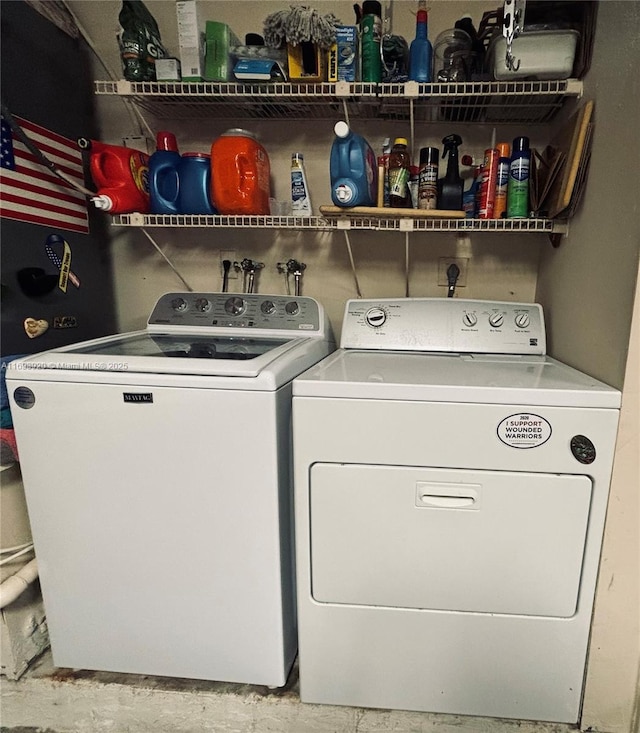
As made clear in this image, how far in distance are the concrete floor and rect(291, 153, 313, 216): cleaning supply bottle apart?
5.35ft

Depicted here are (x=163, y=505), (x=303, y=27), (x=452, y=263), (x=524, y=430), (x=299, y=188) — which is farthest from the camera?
(x=452, y=263)

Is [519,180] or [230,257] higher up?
[519,180]

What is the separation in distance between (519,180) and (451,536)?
1.21 meters

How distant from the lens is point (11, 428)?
1421mm

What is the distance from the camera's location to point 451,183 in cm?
168

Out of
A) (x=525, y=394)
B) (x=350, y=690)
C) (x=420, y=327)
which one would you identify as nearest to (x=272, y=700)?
(x=350, y=690)

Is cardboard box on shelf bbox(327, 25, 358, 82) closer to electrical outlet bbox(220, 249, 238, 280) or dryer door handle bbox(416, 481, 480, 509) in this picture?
electrical outlet bbox(220, 249, 238, 280)

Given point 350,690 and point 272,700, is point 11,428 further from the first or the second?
point 350,690

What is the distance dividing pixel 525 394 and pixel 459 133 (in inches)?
50.9

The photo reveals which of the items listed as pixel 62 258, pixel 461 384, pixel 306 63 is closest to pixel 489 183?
pixel 306 63

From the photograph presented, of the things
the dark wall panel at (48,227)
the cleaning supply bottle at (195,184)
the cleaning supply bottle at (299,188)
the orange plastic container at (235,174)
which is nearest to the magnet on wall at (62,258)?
the dark wall panel at (48,227)

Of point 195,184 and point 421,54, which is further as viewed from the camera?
point 195,184

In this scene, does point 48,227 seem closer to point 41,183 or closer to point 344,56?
point 41,183

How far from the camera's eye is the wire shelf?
1.55 meters
